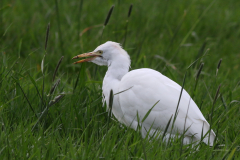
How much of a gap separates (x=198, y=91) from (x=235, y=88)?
1.71 feet

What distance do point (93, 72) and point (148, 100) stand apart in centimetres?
149

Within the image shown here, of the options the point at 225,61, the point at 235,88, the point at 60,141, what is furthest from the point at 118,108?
the point at 225,61

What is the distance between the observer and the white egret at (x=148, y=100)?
9.25 ft

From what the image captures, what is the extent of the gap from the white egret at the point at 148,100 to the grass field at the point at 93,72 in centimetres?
16

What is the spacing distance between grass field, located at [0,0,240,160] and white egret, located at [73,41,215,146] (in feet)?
0.51

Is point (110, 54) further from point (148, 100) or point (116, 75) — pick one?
point (148, 100)

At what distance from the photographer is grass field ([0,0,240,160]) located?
2299mm

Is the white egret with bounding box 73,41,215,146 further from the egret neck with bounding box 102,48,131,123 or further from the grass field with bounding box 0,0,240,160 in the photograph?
the grass field with bounding box 0,0,240,160

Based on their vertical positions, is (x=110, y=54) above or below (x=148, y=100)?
above

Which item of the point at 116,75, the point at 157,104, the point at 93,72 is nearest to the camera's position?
the point at 157,104

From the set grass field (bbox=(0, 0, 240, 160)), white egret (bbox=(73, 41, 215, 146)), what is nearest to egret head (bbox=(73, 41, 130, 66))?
white egret (bbox=(73, 41, 215, 146))

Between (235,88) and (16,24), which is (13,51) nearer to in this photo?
(16,24)

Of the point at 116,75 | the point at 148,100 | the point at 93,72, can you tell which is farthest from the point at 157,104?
the point at 93,72

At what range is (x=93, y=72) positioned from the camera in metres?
4.21
